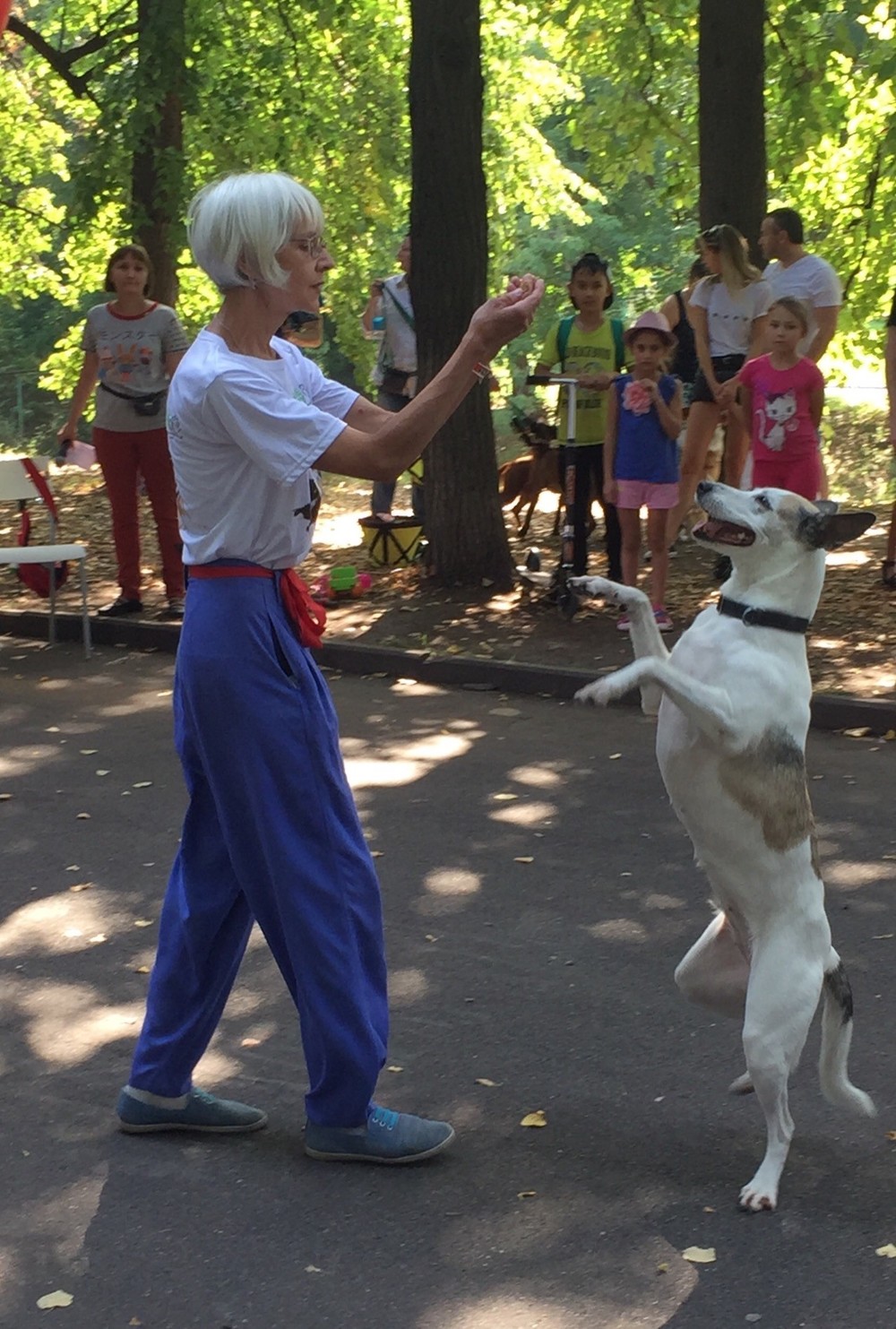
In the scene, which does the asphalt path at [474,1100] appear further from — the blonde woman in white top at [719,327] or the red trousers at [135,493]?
the blonde woman in white top at [719,327]

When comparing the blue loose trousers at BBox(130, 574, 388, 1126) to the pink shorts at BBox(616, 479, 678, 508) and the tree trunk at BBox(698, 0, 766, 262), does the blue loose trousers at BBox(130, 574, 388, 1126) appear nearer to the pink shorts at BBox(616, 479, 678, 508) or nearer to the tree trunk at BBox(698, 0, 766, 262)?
the pink shorts at BBox(616, 479, 678, 508)

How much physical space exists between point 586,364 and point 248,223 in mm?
7423

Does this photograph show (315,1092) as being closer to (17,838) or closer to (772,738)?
(772,738)

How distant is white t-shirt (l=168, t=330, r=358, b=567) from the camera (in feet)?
12.0

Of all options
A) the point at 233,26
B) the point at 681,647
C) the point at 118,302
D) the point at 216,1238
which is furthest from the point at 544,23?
the point at 216,1238

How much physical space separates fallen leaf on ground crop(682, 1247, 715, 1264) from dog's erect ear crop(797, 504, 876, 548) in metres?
1.75

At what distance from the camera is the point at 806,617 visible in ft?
14.1

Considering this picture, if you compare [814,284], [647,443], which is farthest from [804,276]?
[647,443]

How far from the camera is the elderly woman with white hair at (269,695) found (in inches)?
145

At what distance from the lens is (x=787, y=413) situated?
32.1 ft

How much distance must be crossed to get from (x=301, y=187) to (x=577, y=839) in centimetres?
359

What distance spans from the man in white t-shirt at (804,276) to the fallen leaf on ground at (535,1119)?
704 centimetres

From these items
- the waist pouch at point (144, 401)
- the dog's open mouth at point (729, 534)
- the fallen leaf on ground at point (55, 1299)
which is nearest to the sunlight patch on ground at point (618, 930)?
the dog's open mouth at point (729, 534)

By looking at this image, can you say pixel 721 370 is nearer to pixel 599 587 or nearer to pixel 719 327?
pixel 719 327
